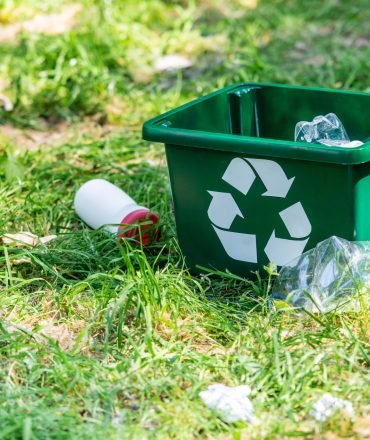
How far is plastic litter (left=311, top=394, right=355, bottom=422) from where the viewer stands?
1743 mm

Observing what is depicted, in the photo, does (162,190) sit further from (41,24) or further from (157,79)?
(41,24)

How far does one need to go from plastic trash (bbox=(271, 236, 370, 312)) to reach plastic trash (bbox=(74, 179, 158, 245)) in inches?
20.7

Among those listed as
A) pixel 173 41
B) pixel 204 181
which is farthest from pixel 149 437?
pixel 173 41

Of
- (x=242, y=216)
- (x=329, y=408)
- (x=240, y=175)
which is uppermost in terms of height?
(x=240, y=175)

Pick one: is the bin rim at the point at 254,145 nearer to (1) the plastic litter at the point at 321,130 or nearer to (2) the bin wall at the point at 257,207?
(2) the bin wall at the point at 257,207

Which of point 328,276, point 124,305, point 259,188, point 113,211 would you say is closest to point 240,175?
point 259,188

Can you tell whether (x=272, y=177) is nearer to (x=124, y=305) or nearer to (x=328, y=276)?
(x=328, y=276)

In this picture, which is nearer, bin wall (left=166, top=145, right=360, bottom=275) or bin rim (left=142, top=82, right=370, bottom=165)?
bin rim (left=142, top=82, right=370, bottom=165)

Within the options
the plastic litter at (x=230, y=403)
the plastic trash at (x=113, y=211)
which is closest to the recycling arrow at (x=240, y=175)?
the plastic trash at (x=113, y=211)

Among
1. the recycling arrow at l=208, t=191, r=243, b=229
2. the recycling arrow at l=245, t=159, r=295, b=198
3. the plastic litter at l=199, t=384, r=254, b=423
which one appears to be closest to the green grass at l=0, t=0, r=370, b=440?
the plastic litter at l=199, t=384, r=254, b=423

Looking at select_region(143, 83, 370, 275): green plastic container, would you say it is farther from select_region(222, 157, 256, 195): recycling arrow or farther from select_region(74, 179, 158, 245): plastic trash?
select_region(74, 179, 158, 245): plastic trash

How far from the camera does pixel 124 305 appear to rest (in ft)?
6.92

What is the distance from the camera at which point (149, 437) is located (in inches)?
67.1

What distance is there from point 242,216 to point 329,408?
68cm
